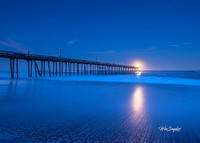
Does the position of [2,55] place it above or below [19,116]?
above

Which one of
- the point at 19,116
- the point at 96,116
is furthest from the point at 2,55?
the point at 96,116

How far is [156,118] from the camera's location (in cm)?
354

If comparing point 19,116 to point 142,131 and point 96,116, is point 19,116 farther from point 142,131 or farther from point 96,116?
point 142,131

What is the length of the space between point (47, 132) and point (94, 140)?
968mm
